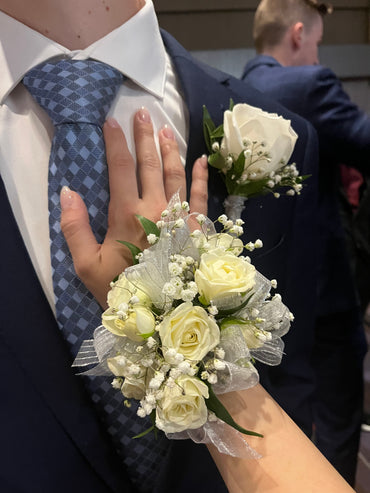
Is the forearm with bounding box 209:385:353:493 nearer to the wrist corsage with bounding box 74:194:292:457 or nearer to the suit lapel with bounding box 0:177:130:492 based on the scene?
the wrist corsage with bounding box 74:194:292:457

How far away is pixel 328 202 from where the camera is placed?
1.91 m

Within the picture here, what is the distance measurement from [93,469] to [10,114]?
61cm

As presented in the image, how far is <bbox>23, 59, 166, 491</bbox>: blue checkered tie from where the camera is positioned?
0.73 m

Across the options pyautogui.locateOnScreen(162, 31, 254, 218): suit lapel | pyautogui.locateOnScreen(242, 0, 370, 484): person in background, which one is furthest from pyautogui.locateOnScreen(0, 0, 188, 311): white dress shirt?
pyautogui.locateOnScreen(242, 0, 370, 484): person in background

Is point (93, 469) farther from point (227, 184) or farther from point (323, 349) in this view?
point (323, 349)

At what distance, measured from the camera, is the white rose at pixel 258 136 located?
0.80 metres

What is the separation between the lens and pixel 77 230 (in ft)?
2.28

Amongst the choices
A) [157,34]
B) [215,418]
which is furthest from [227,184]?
[215,418]

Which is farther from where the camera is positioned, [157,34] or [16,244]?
[157,34]

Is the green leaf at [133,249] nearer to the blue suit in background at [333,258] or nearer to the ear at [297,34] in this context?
the blue suit in background at [333,258]

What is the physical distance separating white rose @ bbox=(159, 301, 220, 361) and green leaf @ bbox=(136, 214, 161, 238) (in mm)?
121

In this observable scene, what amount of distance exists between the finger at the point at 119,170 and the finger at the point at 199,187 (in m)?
0.10

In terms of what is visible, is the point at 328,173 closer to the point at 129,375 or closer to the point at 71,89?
the point at 71,89

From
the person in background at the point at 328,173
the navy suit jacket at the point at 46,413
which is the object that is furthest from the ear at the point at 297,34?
the navy suit jacket at the point at 46,413
